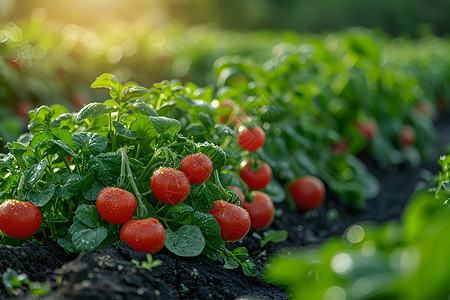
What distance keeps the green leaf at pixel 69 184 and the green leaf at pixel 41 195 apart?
1.1 inches

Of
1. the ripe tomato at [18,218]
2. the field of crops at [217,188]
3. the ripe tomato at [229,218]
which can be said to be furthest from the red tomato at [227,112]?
the ripe tomato at [18,218]

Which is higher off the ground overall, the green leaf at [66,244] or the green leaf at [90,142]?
the green leaf at [90,142]

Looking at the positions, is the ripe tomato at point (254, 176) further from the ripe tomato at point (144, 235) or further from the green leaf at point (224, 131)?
the ripe tomato at point (144, 235)

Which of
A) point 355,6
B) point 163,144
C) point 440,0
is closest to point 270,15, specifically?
point 355,6

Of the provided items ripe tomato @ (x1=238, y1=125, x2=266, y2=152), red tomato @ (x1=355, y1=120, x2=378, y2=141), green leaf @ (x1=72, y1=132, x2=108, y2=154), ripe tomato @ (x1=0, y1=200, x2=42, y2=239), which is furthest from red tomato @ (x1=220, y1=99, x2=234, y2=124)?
red tomato @ (x1=355, y1=120, x2=378, y2=141)

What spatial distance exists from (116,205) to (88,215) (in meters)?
0.16

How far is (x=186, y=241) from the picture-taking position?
6.37 feet

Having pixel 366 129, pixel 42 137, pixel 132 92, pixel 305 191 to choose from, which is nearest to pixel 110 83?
pixel 132 92

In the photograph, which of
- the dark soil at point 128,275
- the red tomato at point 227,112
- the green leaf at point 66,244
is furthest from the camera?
the red tomato at point 227,112

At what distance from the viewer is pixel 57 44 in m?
5.31

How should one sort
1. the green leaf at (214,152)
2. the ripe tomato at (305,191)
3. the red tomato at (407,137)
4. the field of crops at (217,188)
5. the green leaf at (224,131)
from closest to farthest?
the field of crops at (217,188), the green leaf at (214,152), the green leaf at (224,131), the ripe tomato at (305,191), the red tomato at (407,137)

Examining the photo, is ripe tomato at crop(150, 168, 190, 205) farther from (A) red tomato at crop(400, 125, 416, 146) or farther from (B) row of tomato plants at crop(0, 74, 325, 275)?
(A) red tomato at crop(400, 125, 416, 146)

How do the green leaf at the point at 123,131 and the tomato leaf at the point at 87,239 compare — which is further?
the green leaf at the point at 123,131

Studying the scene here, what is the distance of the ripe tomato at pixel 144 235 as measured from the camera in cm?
184
